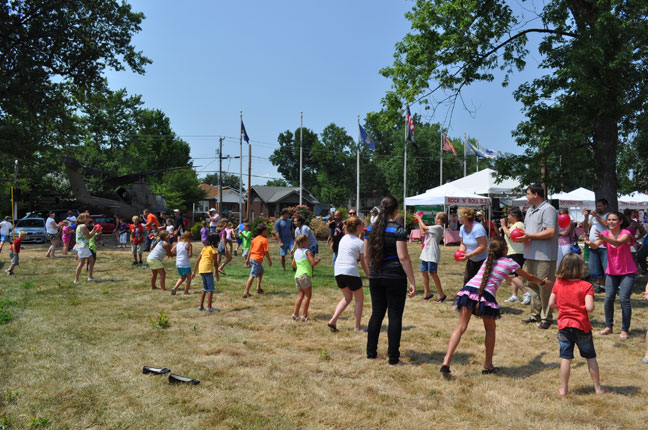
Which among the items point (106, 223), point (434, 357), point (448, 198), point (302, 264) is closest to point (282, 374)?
point (434, 357)

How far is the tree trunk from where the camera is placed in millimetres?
12367

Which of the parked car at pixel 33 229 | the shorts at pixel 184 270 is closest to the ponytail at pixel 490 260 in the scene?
the shorts at pixel 184 270

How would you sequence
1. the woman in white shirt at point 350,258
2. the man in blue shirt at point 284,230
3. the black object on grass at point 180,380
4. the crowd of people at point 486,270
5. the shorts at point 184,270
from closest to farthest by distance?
the crowd of people at point 486,270, the black object on grass at point 180,380, the woman in white shirt at point 350,258, the shorts at point 184,270, the man in blue shirt at point 284,230

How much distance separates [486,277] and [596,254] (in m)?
6.46

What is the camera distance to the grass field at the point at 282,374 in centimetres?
422

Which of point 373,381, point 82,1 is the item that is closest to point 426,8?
point 373,381

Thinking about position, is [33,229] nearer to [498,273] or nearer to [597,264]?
[597,264]

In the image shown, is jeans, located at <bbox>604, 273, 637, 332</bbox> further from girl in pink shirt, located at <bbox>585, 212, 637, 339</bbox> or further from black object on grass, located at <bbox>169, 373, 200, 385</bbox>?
black object on grass, located at <bbox>169, 373, 200, 385</bbox>

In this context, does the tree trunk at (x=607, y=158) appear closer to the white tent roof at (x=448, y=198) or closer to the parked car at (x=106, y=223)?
the white tent roof at (x=448, y=198)

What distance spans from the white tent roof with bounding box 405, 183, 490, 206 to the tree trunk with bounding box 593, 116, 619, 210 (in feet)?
40.8

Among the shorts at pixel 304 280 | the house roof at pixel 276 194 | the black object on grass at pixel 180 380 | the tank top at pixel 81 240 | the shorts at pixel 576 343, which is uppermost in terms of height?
the house roof at pixel 276 194

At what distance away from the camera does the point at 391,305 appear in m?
5.55

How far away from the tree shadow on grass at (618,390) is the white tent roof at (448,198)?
20251mm

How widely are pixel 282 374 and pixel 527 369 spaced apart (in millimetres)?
2813
